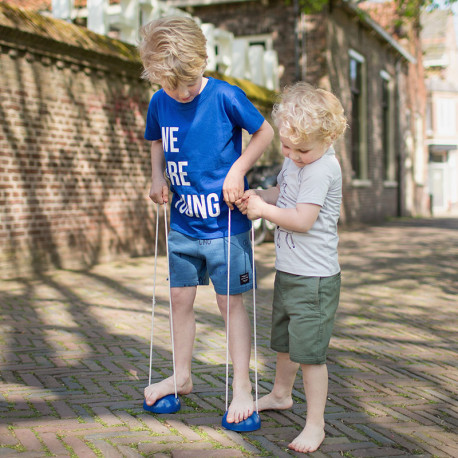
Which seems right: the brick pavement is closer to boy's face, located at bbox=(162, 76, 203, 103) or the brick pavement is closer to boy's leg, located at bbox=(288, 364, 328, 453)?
boy's leg, located at bbox=(288, 364, 328, 453)

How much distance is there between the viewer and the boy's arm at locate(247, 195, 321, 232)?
2568 mm

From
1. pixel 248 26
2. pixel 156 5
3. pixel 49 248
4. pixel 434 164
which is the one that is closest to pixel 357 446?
pixel 49 248

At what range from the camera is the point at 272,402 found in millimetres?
3002

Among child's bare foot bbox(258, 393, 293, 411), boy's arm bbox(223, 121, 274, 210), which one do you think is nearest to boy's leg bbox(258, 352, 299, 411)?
child's bare foot bbox(258, 393, 293, 411)

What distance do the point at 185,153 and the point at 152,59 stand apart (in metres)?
0.44

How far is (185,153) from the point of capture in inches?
113

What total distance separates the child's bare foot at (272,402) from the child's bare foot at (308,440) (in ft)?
1.16

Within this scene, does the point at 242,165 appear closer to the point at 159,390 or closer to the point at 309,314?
the point at 309,314

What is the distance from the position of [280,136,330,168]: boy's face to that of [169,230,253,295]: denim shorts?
1.62 feet

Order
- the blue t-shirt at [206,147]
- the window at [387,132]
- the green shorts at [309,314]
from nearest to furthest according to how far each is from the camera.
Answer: the green shorts at [309,314] → the blue t-shirt at [206,147] → the window at [387,132]

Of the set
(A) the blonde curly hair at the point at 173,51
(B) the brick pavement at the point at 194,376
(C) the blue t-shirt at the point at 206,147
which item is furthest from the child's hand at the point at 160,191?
(B) the brick pavement at the point at 194,376

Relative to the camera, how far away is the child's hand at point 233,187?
275 cm

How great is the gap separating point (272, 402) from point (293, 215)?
0.97 m

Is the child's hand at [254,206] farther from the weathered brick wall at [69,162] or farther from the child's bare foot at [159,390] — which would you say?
the weathered brick wall at [69,162]
